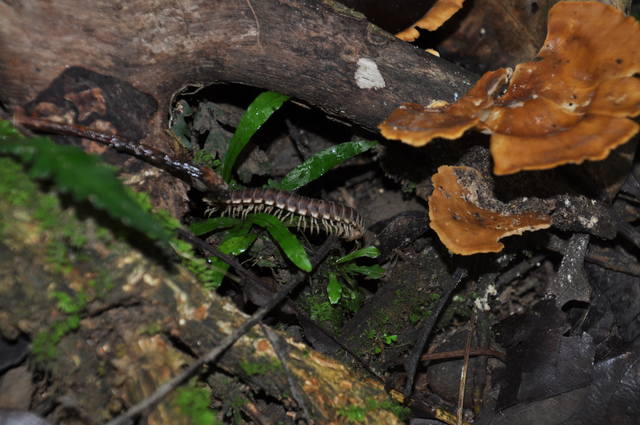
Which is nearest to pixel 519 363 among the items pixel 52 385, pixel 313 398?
pixel 313 398

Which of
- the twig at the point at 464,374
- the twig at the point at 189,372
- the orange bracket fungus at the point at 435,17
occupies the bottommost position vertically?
the twig at the point at 464,374

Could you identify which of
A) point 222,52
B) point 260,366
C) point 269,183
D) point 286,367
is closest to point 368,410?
point 286,367

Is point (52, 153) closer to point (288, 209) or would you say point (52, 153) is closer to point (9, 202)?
point (9, 202)

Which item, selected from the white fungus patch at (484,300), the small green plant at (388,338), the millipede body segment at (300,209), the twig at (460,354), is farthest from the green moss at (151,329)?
the white fungus patch at (484,300)

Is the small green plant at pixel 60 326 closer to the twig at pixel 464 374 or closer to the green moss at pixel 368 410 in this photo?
the green moss at pixel 368 410

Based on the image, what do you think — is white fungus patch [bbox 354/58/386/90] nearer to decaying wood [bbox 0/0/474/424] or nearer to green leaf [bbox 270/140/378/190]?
decaying wood [bbox 0/0/474/424]

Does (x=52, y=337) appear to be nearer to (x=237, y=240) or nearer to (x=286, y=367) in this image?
(x=286, y=367)
